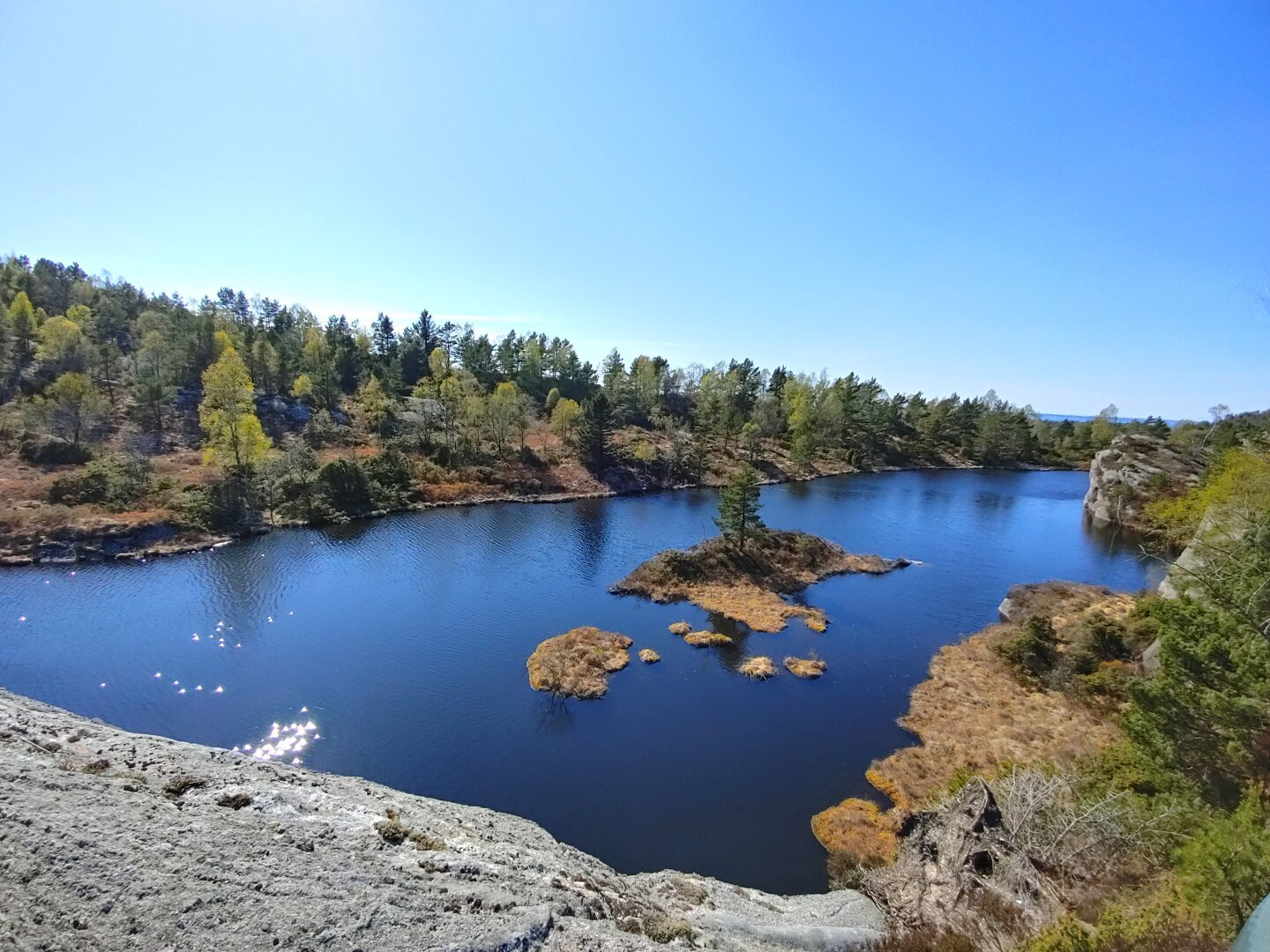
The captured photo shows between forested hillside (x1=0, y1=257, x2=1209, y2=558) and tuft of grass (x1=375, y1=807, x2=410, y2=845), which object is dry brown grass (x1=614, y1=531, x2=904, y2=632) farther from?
forested hillside (x1=0, y1=257, x2=1209, y2=558)

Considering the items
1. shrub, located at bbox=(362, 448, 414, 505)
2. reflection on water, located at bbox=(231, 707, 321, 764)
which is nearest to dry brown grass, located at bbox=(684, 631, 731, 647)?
reflection on water, located at bbox=(231, 707, 321, 764)

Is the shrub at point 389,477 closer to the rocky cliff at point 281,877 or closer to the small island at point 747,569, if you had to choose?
the small island at point 747,569

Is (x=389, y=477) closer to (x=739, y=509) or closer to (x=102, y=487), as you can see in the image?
(x=102, y=487)

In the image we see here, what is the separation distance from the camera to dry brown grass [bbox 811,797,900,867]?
18141mm

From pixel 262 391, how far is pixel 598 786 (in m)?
90.1

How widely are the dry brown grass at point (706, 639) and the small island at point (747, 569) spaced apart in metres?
3.04

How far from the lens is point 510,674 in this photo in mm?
28453

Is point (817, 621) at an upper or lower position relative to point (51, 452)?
lower

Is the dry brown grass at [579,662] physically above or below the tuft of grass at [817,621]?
below

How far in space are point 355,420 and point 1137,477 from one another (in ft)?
349

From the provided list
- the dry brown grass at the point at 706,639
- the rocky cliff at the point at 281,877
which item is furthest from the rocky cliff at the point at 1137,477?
the rocky cliff at the point at 281,877

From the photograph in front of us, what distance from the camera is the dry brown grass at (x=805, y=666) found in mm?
29844

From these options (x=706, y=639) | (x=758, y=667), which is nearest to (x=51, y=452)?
(x=706, y=639)

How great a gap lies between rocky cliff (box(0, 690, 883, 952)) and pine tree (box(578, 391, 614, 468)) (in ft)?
217
